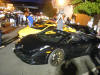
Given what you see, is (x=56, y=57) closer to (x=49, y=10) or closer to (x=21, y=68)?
(x=21, y=68)

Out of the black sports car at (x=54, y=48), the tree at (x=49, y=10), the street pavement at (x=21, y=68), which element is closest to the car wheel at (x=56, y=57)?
the black sports car at (x=54, y=48)

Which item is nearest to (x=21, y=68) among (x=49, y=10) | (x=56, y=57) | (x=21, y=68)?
(x=21, y=68)

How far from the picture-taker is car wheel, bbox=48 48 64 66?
399 centimetres

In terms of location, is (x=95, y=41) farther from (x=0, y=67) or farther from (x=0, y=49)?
(x=0, y=49)

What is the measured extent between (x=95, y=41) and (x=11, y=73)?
442 centimetres

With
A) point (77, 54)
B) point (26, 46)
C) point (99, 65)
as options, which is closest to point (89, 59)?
point (99, 65)

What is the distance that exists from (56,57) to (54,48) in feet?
1.33

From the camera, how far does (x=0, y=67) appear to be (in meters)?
3.77

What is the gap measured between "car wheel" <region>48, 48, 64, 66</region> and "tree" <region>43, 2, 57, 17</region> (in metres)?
29.1

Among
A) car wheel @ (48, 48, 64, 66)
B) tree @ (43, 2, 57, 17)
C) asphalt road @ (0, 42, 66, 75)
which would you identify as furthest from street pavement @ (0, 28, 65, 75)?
tree @ (43, 2, 57, 17)

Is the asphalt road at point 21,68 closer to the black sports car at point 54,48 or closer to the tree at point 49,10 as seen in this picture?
the black sports car at point 54,48

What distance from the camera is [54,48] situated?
4.02 metres

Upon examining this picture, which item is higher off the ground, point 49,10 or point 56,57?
point 49,10

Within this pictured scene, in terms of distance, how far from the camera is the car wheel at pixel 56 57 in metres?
3.99
